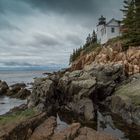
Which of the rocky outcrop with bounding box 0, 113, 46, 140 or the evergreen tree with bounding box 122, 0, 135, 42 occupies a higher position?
the evergreen tree with bounding box 122, 0, 135, 42

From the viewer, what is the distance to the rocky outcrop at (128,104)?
3165 cm

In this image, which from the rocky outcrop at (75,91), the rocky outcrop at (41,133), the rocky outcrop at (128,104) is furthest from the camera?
the rocky outcrop at (75,91)

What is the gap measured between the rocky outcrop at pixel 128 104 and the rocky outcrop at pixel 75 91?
10.8 ft

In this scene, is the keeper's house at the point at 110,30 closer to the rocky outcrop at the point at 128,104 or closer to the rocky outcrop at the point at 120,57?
the rocky outcrop at the point at 120,57

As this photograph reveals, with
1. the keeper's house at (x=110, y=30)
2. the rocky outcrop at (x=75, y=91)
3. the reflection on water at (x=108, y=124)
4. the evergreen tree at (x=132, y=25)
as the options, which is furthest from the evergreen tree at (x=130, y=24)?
the reflection on water at (x=108, y=124)

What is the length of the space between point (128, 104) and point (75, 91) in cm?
1092

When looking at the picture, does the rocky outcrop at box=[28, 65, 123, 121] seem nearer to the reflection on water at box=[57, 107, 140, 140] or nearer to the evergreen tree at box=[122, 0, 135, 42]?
the reflection on water at box=[57, 107, 140, 140]

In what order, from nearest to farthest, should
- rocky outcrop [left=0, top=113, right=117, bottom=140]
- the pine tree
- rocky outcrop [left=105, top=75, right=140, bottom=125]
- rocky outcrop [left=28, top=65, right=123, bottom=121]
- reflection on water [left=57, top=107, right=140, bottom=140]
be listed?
1. rocky outcrop [left=0, top=113, right=117, bottom=140]
2. reflection on water [left=57, top=107, right=140, bottom=140]
3. rocky outcrop [left=105, top=75, right=140, bottom=125]
4. rocky outcrop [left=28, top=65, right=123, bottom=121]
5. the pine tree

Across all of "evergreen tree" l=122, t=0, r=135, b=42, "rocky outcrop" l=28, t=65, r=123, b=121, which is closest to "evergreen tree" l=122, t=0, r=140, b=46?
"evergreen tree" l=122, t=0, r=135, b=42

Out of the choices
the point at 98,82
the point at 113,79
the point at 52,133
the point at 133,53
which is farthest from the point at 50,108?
the point at 133,53

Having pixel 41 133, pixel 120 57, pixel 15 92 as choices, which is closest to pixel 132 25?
pixel 120 57

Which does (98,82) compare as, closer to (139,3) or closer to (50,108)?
(50,108)

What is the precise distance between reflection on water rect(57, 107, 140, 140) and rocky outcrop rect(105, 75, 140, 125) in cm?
84

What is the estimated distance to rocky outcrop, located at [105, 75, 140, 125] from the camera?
31.6 m
